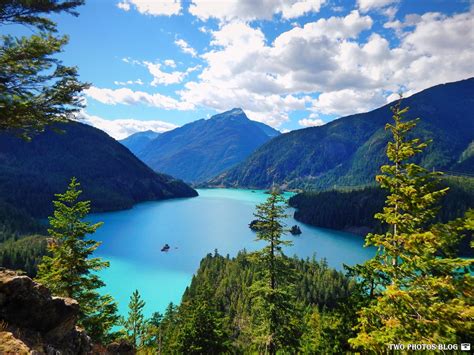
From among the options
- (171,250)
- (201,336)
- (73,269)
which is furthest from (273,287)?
(171,250)

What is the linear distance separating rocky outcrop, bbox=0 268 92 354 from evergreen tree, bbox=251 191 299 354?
12039 millimetres

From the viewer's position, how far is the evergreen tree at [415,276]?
1009 cm

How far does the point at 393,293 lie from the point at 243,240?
14603cm

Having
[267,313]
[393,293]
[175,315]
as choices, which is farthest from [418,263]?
[175,315]

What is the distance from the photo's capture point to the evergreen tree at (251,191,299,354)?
2125 cm

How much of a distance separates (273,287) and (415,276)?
1190 centimetres

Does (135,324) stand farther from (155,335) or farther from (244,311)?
(244,311)

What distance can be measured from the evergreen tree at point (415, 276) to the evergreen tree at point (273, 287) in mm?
8518

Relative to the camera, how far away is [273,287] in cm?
2184

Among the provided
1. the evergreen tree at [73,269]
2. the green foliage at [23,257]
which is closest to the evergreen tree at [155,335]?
the evergreen tree at [73,269]

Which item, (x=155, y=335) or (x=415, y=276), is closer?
(x=415, y=276)

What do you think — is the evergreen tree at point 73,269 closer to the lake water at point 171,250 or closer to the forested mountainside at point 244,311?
the forested mountainside at point 244,311

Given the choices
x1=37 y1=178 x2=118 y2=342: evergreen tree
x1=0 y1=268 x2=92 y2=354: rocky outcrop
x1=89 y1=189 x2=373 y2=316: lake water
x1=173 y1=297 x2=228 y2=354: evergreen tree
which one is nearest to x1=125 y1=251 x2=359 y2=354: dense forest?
x1=173 y1=297 x2=228 y2=354: evergreen tree

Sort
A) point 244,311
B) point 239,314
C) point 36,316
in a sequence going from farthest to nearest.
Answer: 1. point 239,314
2. point 244,311
3. point 36,316
